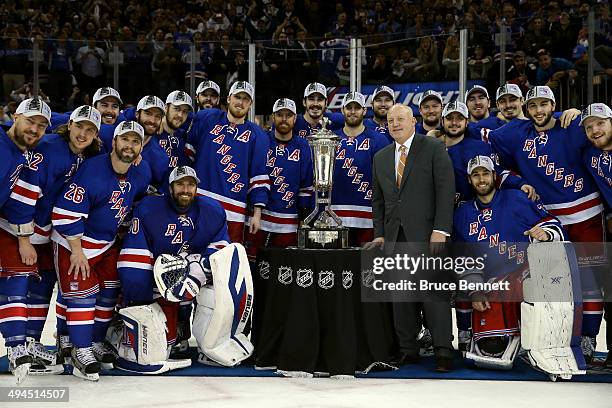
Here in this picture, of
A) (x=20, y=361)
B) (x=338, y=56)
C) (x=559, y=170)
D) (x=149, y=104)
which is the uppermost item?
(x=338, y=56)

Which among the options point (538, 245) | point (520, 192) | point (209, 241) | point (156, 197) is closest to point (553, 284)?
point (538, 245)

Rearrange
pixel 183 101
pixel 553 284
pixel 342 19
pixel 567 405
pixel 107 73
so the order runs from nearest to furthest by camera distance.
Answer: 1. pixel 567 405
2. pixel 553 284
3. pixel 183 101
4. pixel 107 73
5. pixel 342 19

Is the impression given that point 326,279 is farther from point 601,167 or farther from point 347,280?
point 601,167

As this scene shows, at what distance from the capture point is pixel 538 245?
426 cm

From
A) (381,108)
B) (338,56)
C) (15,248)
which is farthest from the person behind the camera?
(338,56)

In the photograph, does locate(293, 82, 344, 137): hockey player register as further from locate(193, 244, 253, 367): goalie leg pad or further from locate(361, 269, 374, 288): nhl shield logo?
locate(361, 269, 374, 288): nhl shield logo

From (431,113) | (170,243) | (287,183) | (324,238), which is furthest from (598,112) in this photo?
(170,243)

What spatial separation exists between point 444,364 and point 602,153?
126 centimetres

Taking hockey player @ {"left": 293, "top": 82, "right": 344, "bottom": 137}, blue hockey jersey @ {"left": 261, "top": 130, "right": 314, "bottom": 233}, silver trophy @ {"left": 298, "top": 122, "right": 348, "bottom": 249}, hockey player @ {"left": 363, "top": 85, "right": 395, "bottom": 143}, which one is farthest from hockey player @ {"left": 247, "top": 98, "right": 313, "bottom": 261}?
silver trophy @ {"left": 298, "top": 122, "right": 348, "bottom": 249}

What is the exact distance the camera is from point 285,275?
422cm

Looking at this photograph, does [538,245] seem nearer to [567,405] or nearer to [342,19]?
[567,405]

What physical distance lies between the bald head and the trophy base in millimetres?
539

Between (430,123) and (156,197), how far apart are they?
5.49ft

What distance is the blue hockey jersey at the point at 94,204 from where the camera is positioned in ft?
13.4
